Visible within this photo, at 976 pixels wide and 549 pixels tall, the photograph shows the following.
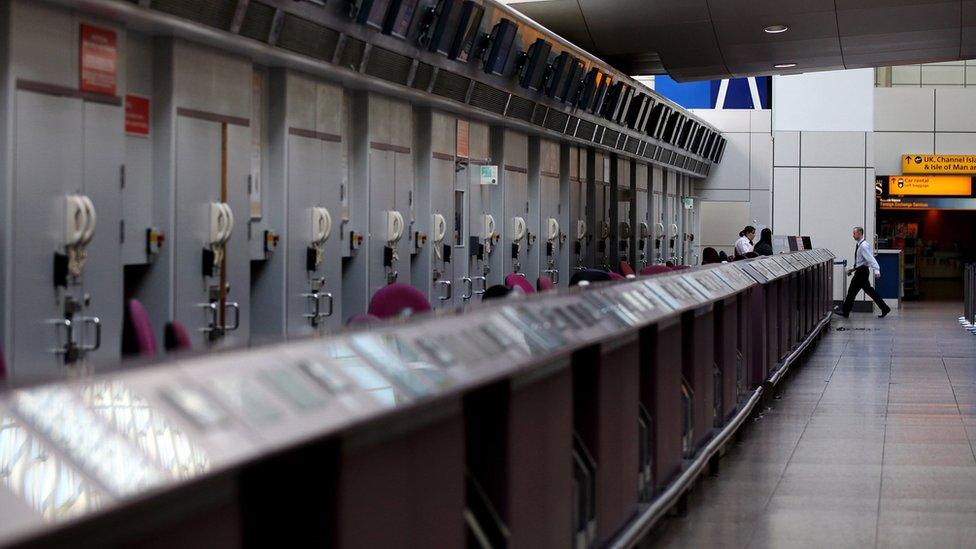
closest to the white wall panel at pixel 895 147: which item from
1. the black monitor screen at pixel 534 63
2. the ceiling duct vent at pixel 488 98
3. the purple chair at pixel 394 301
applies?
the black monitor screen at pixel 534 63

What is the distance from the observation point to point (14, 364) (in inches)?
259

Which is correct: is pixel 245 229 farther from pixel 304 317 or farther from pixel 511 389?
pixel 511 389

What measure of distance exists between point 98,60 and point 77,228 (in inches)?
39.7

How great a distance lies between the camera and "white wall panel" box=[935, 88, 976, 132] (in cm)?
2791

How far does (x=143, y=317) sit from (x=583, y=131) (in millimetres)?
12063

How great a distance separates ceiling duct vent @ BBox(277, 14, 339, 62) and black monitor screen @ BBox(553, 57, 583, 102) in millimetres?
5825

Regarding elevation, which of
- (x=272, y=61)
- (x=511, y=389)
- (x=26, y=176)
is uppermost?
(x=272, y=61)

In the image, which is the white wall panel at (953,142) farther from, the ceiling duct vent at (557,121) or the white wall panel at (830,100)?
the ceiling duct vent at (557,121)

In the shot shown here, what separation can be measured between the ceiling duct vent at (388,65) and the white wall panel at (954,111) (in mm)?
20708

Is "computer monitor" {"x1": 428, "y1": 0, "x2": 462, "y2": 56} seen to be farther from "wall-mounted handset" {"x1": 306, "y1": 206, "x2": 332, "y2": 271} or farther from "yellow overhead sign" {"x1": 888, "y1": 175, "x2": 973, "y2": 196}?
"yellow overhead sign" {"x1": 888, "y1": 175, "x2": 973, "y2": 196}

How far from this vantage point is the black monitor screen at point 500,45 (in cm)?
1208

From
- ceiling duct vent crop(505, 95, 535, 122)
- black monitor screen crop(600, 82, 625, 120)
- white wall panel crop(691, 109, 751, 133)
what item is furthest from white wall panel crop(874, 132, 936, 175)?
ceiling duct vent crop(505, 95, 535, 122)

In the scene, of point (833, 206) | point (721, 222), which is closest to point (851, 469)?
point (833, 206)

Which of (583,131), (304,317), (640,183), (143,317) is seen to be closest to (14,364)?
(143,317)
